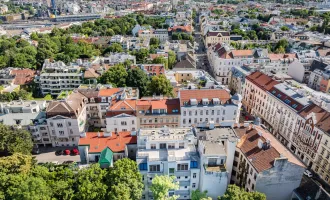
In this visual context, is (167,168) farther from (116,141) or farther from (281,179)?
(281,179)

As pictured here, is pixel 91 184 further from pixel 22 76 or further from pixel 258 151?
pixel 22 76

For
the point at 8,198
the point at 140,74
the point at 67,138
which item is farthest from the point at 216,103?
the point at 8,198

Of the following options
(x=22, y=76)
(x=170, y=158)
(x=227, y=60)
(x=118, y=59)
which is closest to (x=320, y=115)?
(x=170, y=158)

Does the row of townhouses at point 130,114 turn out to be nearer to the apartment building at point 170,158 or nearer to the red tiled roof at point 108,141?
the red tiled roof at point 108,141

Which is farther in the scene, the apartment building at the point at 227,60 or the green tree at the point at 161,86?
the apartment building at the point at 227,60

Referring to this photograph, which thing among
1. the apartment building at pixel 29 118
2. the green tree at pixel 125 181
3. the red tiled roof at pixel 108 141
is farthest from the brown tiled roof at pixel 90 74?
the green tree at pixel 125 181

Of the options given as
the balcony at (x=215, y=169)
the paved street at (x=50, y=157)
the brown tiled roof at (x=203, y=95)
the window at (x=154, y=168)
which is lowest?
the paved street at (x=50, y=157)
